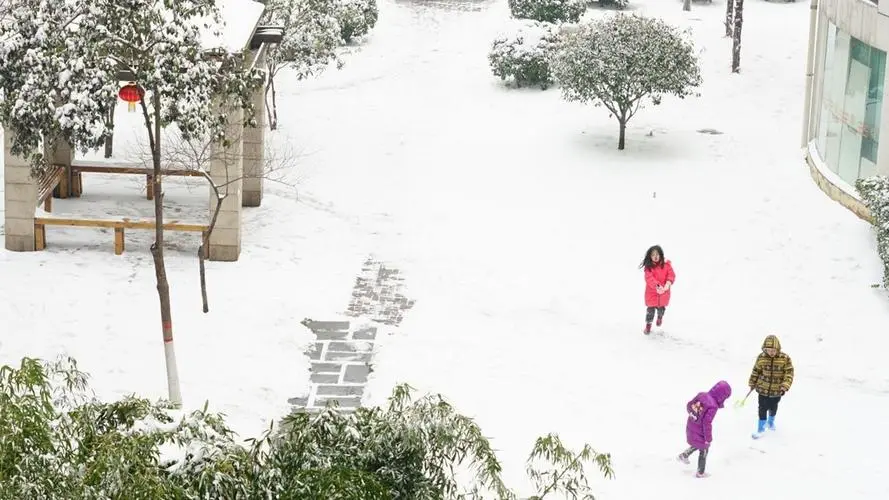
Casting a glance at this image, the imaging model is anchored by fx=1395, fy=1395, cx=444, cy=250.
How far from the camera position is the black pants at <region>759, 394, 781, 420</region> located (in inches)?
595

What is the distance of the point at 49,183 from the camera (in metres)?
21.8

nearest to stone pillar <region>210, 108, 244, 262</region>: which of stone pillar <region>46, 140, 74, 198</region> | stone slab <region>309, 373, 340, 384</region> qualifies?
stone pillar <region>46, 140, 74, 198</region>

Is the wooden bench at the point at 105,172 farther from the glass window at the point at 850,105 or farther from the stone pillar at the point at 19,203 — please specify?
the glass window at the point at 850,105

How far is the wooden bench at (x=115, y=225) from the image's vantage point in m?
20.4

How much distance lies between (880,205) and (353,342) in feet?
27.3

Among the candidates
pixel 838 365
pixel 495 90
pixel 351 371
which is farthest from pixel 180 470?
pixel 495 90

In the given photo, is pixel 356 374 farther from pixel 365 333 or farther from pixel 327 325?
pixel 327 325

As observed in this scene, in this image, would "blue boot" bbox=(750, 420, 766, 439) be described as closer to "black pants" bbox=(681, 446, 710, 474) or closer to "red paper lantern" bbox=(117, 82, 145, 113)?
"black pants" bbox=(681, 446, 710, 474)

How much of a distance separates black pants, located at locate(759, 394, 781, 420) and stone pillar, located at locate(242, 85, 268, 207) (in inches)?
425

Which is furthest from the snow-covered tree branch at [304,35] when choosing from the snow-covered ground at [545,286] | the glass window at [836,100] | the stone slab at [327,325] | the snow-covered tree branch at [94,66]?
the snow-covered tree branch at [94,66]

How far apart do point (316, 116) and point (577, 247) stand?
10757 millimetres

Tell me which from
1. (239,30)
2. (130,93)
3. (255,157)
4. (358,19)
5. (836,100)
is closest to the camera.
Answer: (130,93)

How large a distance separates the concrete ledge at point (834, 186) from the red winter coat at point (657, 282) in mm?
5064

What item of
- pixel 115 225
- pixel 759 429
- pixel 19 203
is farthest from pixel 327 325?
pixel 759 429
